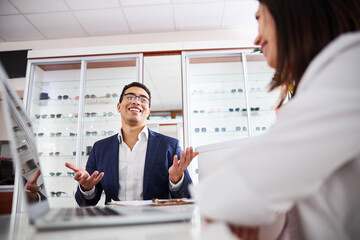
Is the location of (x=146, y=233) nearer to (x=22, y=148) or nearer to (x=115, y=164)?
(x=22, y=148)

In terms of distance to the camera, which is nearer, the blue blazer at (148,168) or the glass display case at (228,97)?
the blue blazer at (148,168)

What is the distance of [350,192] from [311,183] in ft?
0.38

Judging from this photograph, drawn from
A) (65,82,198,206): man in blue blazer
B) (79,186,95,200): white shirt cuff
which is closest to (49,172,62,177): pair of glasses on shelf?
(65,82,198,206): man in blue blazer

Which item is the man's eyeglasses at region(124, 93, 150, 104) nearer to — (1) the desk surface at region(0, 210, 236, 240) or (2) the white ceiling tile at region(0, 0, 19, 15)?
(1) the desk surface at region(0, 210, 236, 240)

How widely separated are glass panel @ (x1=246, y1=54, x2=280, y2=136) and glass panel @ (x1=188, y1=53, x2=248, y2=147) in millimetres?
→ 108

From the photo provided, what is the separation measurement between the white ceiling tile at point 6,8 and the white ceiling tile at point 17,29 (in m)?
0.09

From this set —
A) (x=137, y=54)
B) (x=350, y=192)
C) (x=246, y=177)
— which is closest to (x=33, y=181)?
(x=246, y=177)

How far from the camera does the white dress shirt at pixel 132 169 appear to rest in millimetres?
1420

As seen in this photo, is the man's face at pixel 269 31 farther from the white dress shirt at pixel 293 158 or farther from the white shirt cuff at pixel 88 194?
the white shirt cuff at pixel 88 194

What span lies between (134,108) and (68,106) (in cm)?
182

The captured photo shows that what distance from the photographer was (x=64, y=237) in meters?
0.34

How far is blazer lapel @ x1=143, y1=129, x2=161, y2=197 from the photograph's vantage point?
1.41 meters

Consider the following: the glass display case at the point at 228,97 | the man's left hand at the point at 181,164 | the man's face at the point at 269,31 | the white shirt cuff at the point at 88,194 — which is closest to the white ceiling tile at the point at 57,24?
the glass display case at the point at 228,97

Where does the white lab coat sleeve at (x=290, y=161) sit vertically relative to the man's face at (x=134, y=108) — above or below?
below
